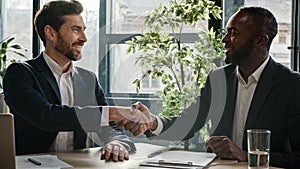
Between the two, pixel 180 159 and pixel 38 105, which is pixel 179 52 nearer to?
pixel 38 105

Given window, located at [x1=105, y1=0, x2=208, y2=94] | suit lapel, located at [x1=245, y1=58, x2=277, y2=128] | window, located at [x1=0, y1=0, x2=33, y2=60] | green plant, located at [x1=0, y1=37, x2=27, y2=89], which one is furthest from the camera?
window, located at [x1=0, y1=0, x2=33, y2=60]

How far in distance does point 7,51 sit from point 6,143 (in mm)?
3664

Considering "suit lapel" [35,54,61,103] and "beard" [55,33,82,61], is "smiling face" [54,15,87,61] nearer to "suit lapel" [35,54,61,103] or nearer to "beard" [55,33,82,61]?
"beard" [55,33,82,61]

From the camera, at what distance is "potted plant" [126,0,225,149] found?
3867 mm

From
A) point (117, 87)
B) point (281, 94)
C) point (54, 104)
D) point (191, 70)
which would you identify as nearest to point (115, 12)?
point (117, 87)

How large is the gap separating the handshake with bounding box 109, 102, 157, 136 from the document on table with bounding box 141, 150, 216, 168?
0.95 feet

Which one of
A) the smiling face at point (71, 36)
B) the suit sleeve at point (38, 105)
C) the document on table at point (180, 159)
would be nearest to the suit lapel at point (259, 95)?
the document on table at point (180, 159)

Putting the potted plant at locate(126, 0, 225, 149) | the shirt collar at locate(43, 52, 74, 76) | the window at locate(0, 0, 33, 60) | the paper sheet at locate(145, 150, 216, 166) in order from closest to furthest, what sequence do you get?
the paper sheet at locate(145, 150, 216, 166), the shirt collar at locate(43, 52, 74, 76), the potted plant at locate(126, 0, 225, 149), the window at locate(0, 0, 33, 60)

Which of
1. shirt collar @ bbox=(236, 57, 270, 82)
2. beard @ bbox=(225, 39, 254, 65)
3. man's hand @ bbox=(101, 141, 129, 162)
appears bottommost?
man's hand @ bbox=(101, 141, 129, 162)

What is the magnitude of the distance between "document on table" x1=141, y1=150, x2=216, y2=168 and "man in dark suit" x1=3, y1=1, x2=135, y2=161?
0.17 m

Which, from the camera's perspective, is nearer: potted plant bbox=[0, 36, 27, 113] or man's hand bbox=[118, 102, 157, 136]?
man's hand bbox=[118, 102, 157, 136]

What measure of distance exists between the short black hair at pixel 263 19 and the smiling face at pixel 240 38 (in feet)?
0.11

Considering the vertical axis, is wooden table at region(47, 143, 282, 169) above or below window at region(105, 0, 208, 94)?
below

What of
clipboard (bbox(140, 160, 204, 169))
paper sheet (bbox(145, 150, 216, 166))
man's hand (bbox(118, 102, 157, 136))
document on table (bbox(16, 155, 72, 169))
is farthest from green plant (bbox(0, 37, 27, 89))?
clipboard (bbox(140, 160, 204, 169))
